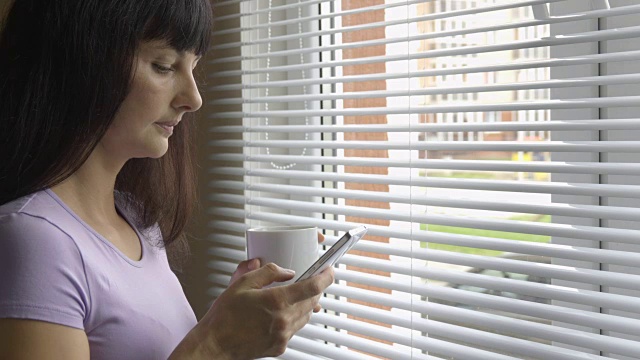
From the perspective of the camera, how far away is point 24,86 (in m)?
1.23

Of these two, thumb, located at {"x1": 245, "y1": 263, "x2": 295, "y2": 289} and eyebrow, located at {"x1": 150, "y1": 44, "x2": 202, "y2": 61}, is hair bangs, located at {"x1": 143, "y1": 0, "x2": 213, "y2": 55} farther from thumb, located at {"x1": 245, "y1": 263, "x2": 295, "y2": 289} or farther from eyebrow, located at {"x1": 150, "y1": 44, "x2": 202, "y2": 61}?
thumb, located at {"x1": 245, "y1": 263, "x2": 295, "y2": 289}

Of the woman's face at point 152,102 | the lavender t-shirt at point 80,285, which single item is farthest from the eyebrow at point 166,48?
the lavender t-shirt at point 80,285

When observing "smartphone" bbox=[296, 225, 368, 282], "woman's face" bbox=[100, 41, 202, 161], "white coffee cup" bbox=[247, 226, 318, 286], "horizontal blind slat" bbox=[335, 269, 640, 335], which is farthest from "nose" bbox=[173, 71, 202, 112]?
"horizontal blind slat" bbox=[335, 269, 640, 335]

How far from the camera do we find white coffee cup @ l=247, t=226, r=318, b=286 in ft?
4.11

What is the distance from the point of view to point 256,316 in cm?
117

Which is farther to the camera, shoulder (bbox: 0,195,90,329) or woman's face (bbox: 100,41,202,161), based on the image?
woman's face (bbox: 100,41,202,161)

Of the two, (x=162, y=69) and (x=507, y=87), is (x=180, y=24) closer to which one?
(x=162, y=69)

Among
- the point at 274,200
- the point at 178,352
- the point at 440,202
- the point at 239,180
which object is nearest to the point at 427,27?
the point at 440,202

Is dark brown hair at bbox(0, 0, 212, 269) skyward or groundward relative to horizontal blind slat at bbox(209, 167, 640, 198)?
skyward

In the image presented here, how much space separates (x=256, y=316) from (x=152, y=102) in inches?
15.0

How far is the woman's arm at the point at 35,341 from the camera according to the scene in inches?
43.1

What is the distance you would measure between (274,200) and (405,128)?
0.49m

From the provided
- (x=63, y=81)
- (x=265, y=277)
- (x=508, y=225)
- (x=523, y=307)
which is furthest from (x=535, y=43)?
(x=63, y=81)

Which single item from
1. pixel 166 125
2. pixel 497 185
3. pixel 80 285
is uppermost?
pixel 166 125
